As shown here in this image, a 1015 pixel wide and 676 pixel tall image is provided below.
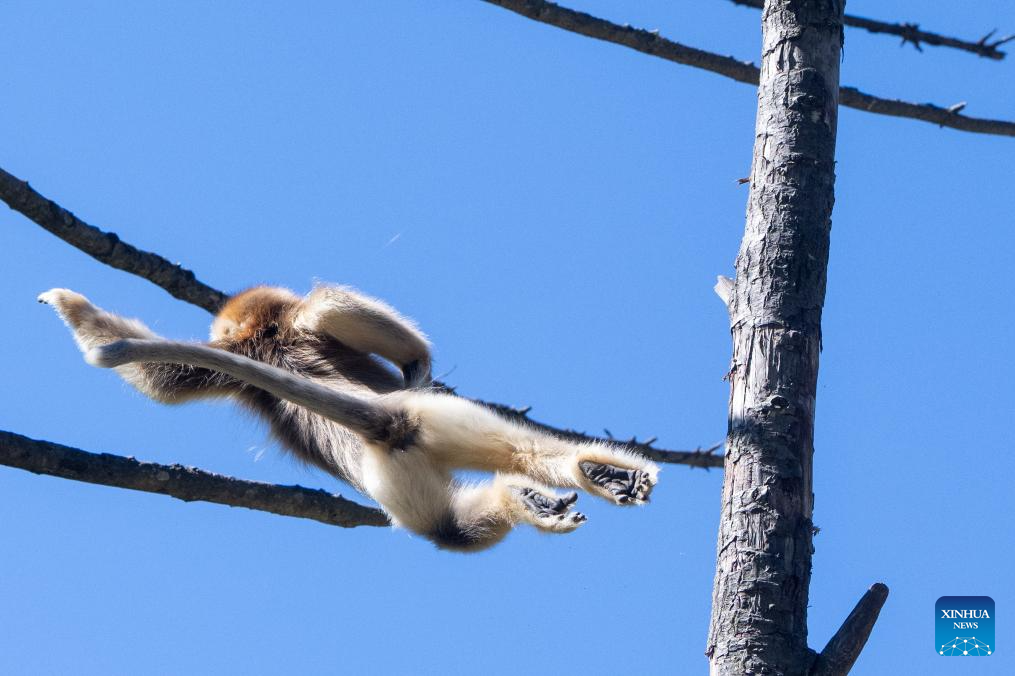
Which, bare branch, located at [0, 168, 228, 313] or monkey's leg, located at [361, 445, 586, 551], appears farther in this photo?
bare branch, located at [0, 168, 228, 313]

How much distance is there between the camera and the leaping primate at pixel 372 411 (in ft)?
14.7

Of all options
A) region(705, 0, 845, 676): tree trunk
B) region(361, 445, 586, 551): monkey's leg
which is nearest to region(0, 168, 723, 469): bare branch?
region(361, 445, 586, 551): monkey's leg

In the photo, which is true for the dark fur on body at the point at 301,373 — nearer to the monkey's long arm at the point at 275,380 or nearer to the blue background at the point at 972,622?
the monkey's long arm at the point at 275,380

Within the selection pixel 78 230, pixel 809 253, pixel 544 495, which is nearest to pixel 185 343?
pixel 78 230

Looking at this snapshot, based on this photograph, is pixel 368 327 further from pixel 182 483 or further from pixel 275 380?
pixel 182 483

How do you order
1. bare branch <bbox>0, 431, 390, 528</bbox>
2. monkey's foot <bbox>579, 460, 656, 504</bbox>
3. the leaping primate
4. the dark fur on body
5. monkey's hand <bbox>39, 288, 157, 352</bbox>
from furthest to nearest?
monkey's hand <bbox>39, 288, 157, 352</bbox>, the dark fur on body, the leaping primate, bare branch <bbox>0, 431, 390, 528</bbox>, monkey's foot <bbox>579, 460, 656, 504</bbox>

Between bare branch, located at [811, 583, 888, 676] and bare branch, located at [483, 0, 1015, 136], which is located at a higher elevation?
bare branch, located at [483, 0, 1015, 136]

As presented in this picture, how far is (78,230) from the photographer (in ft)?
16.9

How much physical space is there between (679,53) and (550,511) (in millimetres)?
2816

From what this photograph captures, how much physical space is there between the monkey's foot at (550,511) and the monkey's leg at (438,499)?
0.35 feet

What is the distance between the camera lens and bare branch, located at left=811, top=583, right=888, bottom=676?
327cm

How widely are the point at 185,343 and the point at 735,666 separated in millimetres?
2627

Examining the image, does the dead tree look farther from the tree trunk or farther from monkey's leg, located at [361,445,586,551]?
monkey's leg, located at [361,445,586,551]

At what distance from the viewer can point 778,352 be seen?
11.7 ft
